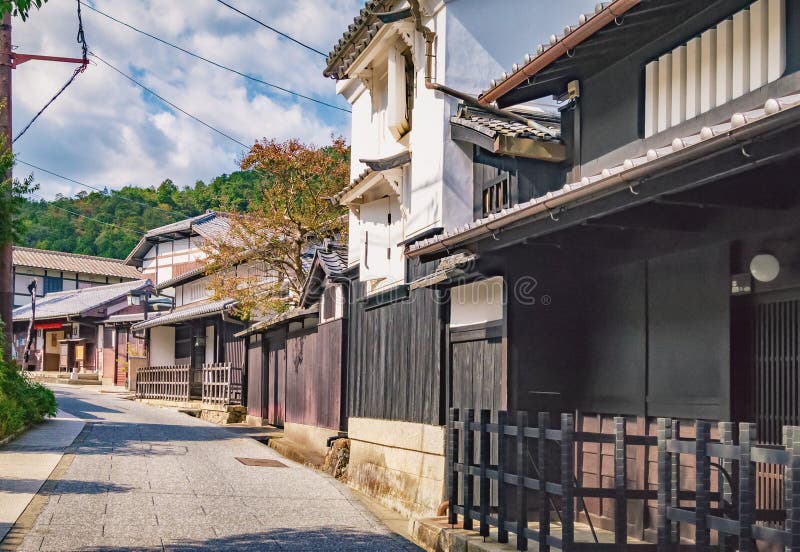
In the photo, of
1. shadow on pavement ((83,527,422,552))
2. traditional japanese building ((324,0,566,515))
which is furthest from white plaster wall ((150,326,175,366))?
shadow on pavement ((83,527,422,552))

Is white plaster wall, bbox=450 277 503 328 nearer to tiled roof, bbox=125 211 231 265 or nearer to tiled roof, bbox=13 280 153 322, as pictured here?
tiled roof, bbox=125 211 231 265

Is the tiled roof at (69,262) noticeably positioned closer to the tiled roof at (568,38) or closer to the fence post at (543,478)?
the tiled roof at (568,38)

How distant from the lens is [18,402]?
21.4 meters

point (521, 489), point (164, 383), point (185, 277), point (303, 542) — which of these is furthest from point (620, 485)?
point (185, 277)

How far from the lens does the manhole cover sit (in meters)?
19.1

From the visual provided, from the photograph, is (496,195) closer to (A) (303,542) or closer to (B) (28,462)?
(A) (303,542)

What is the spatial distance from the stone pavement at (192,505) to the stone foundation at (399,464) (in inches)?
26.7

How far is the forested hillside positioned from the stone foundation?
58.5m

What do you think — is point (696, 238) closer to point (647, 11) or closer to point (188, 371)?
point (647, 11)

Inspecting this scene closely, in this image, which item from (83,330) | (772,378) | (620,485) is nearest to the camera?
(620,485)

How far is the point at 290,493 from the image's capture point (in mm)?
15617

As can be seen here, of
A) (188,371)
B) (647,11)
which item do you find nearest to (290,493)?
(647,11)

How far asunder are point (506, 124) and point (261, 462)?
1024cm

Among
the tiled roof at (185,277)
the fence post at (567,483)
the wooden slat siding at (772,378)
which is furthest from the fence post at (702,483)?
the tiled roof at (185,277)
